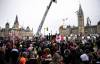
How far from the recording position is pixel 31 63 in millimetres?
10453

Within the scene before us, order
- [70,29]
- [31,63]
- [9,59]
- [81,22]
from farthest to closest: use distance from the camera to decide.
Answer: [70,29], [81,22], [31,63], [9,59]

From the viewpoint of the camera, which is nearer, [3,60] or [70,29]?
[3,60]

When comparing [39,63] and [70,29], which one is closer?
[39,63]

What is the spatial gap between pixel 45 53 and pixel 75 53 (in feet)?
3.45

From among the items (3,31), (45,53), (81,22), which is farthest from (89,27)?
(45,53)

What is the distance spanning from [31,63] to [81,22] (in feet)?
369

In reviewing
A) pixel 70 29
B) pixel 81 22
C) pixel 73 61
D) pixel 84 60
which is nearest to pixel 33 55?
pixel 73 61

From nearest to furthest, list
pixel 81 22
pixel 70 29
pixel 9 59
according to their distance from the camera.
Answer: pixel 9 59
pixel 81 22
pixel 70 29

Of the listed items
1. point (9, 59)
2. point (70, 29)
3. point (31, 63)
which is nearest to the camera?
point (9, 59)

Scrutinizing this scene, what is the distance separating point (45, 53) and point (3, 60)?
2.35 metres

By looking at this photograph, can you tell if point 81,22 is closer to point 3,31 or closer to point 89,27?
point 89,27

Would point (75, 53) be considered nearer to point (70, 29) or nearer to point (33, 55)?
point (33, 55)

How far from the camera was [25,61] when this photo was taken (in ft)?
33.6

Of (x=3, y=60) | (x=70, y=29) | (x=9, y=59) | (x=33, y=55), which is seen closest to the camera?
(x=3, y=60)
